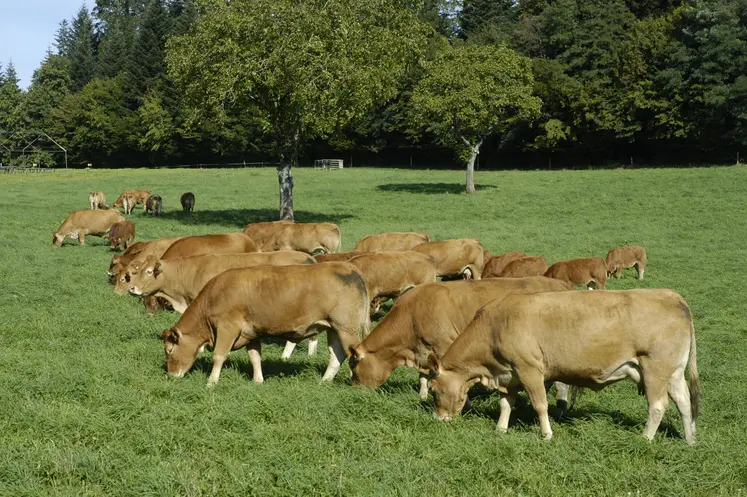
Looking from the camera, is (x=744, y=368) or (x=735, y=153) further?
(x=735, y=153)

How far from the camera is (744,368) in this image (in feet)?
36.9

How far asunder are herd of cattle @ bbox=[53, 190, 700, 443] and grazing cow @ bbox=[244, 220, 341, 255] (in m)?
7.18

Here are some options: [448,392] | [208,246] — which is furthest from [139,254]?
[448,392]

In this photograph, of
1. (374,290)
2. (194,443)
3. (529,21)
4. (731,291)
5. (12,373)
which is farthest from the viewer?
(529,21)

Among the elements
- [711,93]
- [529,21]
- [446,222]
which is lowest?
[446,222]

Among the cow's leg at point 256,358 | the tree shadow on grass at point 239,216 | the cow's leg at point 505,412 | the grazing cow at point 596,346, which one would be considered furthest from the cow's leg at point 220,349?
the tree shadow on grass at point 239,216

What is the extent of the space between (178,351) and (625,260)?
14020 millimetres

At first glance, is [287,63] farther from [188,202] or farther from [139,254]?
[139,254]

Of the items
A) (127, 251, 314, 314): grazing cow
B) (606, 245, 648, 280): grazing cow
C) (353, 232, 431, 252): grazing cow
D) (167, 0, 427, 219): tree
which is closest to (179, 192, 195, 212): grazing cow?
(167, 0, 427, 219): tree

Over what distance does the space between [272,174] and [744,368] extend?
5010 centimetres

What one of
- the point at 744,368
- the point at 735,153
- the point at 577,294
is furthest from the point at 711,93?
the point at 577,294

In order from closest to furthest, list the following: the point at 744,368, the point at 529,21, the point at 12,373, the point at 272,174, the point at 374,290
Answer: the point at 12,373
the point at 744,368
the point at 374,290
the point at 272,174
the point at 529,21

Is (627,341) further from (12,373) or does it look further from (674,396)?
(12,373)

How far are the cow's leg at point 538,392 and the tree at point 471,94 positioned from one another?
34.2m
